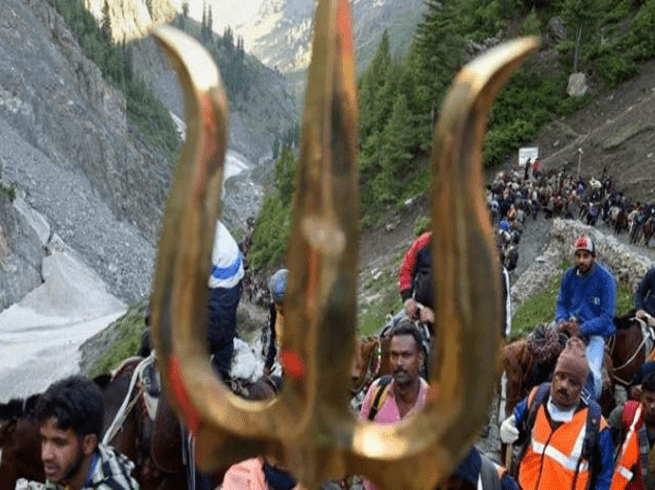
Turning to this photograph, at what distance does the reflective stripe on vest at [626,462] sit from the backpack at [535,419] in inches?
14.2

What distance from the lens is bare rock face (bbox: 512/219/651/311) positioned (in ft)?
57.9

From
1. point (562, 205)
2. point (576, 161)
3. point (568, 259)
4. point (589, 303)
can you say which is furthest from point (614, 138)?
point (589, 303)

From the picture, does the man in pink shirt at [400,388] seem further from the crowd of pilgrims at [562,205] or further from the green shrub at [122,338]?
the green shrub at [122,338]

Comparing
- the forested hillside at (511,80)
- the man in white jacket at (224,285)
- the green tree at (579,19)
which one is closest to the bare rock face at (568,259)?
the man in white jacket at (224,285)

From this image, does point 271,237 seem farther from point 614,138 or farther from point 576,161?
point 614,138

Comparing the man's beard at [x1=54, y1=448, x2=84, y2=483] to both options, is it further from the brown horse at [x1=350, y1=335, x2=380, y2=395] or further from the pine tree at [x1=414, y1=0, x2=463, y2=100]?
the pine tree at [x1=414, y1=0, x2=463, y2=100]

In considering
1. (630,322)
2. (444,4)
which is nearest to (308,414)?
(630,322)

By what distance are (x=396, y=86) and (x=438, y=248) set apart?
2123 inches

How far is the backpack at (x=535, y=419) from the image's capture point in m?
4.60

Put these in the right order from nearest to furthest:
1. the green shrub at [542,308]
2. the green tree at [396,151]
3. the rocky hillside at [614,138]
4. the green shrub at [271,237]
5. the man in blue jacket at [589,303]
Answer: the man in blue jacket at [589,303], the green shrub at [542,308], the rocky hillside at [614,138], the green tree at [396,151], the green shrub at [271,237]

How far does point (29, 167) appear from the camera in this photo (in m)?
72.1

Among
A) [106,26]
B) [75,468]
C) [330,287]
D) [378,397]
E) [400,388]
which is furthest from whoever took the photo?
[106,26]

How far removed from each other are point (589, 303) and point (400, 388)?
4.24m

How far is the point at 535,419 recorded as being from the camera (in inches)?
189
